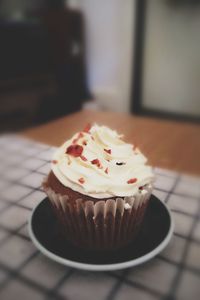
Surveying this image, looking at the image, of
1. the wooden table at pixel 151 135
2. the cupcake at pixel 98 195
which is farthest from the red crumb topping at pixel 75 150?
the wooden table at pixel 151 135

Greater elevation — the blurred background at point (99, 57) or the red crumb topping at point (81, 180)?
the red crumb topping at point (81, 180)

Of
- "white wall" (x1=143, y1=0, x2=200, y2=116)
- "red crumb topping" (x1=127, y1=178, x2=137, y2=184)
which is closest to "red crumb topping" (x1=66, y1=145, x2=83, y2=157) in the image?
"red crumb topping" (x1=127, y1=178, x2=137, y2=184)

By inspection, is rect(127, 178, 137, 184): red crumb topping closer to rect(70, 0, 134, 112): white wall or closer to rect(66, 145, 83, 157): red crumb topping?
rect(66, 145, 83, 157): red crumb topping

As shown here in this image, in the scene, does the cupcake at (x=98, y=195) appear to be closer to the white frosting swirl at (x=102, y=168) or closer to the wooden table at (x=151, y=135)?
the white frosting swirl at (x=102, y=168)

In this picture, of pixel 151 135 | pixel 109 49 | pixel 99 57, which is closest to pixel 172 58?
pixel 109 49

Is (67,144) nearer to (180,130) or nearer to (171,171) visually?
(171,171)

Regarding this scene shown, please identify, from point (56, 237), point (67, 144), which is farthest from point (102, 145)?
point (56, 237)

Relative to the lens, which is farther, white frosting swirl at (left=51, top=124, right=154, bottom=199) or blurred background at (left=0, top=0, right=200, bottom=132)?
blurred background at (left=0, top=0, right=200, bottom=132)
